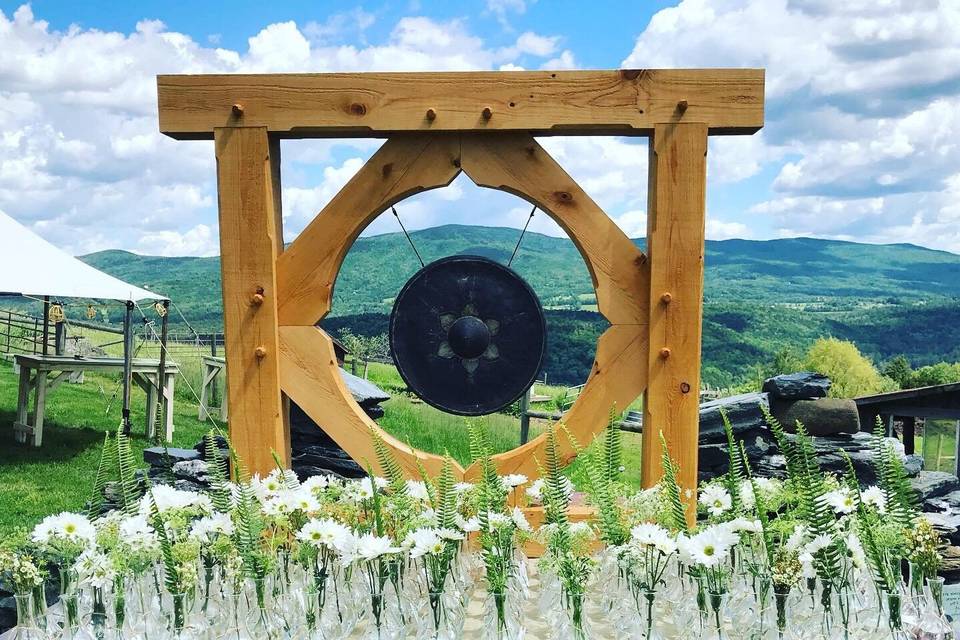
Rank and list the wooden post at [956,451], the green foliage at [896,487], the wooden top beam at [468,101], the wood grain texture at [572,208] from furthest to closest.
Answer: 1. the wooden post at [956,451]
2. the wood grain texture at [572,208]
3. the wooden top beam at [468,101]
4. the green foliage at [896,487]

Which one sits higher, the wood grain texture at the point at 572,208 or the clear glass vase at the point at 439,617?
the wood grain texture at the point at 572,208

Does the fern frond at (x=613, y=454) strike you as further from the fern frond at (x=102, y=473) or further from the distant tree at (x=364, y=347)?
the distant tree at (x=364, y=347)

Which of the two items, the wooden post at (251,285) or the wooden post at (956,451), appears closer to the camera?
the wooden post at (251,285)

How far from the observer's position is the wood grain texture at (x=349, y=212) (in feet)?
13.3

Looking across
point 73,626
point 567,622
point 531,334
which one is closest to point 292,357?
point 531,334

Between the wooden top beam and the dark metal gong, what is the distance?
652 mm

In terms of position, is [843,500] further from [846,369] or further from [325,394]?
[846,369]

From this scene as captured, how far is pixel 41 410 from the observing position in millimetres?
9266

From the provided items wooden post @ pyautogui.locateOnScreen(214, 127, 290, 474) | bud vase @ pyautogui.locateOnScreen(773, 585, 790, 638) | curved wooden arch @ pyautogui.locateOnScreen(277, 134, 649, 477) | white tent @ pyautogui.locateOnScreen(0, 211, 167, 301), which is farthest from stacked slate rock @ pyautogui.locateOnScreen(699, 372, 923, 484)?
white tent @ pyautogui.locateOnScreen(0, 211, 167, 301)

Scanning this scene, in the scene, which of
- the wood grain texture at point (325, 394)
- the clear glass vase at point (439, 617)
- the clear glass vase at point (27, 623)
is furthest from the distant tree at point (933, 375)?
the clear glass vase at point (27, 623)

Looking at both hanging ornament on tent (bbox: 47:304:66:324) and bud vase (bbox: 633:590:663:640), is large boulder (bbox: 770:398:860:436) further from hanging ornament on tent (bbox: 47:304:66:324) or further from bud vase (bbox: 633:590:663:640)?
hanging ornament on tent (bbox: 47:304:66:324)

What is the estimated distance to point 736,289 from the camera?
60.8 meters

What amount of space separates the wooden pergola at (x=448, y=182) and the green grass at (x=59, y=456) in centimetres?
463

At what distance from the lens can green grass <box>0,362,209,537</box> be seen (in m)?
8.22
